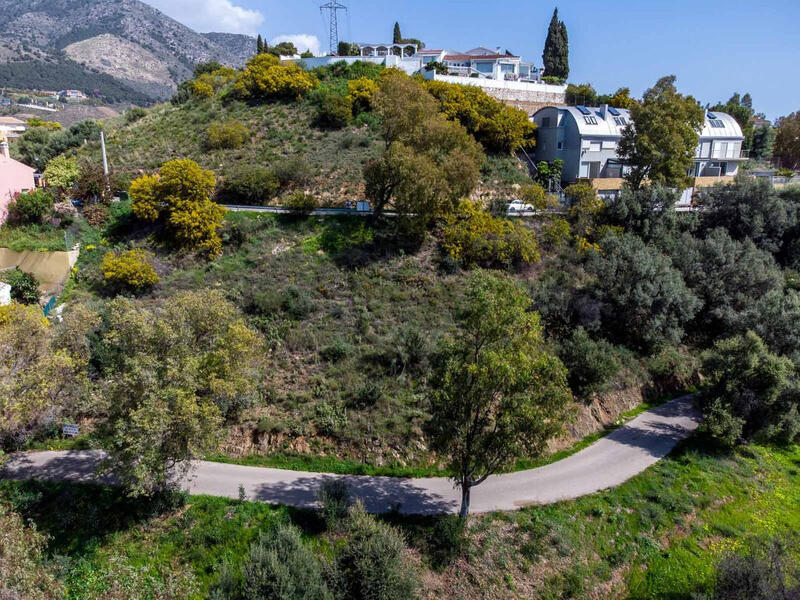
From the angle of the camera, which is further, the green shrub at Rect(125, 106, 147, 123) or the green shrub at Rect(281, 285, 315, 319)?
the green shrub at Rect(125, 106, 147, 123)

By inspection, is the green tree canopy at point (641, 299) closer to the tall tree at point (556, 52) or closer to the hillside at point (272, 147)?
the hillside at point (272, 147)

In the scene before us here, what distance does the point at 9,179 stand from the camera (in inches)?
1155

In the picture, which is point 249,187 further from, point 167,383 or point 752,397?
point 752,397

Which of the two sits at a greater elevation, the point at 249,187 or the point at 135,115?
the point at 135,115

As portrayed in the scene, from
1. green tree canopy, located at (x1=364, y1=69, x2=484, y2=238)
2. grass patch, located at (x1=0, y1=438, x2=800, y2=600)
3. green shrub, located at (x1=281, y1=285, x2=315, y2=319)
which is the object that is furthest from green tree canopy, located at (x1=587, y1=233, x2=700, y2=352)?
green shrub, located at (x1=281, y1=285, x2=315, y2=319)

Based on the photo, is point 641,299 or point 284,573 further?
point 641,299

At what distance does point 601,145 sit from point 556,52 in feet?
94.0

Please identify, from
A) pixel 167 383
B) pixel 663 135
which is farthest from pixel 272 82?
pixel 167 383

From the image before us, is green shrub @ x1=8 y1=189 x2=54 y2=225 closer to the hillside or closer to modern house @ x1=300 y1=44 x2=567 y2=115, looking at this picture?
the hillside

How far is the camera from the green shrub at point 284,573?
1124cm

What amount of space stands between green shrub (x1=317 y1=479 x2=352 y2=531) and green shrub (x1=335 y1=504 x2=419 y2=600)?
131cm

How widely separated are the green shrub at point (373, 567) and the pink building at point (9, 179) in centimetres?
2868

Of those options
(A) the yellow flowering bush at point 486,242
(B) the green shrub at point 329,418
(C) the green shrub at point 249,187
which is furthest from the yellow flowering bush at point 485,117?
(B) the green shrub at point 329,418

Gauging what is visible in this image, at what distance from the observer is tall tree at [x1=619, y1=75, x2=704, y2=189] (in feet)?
101
